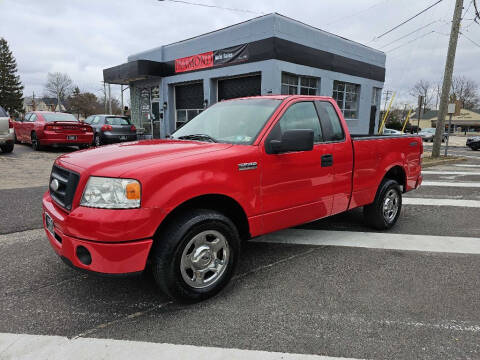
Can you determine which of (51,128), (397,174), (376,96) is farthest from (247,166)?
(376,96)

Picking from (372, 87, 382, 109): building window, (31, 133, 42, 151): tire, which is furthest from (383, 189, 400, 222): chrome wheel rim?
(372, 87, 382, 109): building window

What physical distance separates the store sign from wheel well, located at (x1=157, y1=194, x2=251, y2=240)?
1369 centimetres

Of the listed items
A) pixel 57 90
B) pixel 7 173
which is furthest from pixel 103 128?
pixel 57 90

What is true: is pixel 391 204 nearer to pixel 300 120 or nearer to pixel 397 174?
pixel 397 174

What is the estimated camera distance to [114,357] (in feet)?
7.14

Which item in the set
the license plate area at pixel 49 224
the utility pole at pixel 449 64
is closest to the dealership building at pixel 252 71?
the utility pole at pixel 449 64

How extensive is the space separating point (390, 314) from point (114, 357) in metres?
2.10

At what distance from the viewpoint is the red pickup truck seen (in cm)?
242

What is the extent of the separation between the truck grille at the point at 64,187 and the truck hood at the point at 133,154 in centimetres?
9

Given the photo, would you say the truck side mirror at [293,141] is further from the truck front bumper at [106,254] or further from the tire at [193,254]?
the truck front bumper at [106,254]

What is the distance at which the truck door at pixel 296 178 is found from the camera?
126 inches

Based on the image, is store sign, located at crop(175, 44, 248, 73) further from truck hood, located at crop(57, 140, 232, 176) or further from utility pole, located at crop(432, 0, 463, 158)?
truck hood, located at crop(57, 140, 232, 176)

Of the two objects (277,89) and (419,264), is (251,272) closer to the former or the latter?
(419,264)

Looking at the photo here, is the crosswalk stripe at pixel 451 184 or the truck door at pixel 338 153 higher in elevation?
the truck door at pixel 338 153
